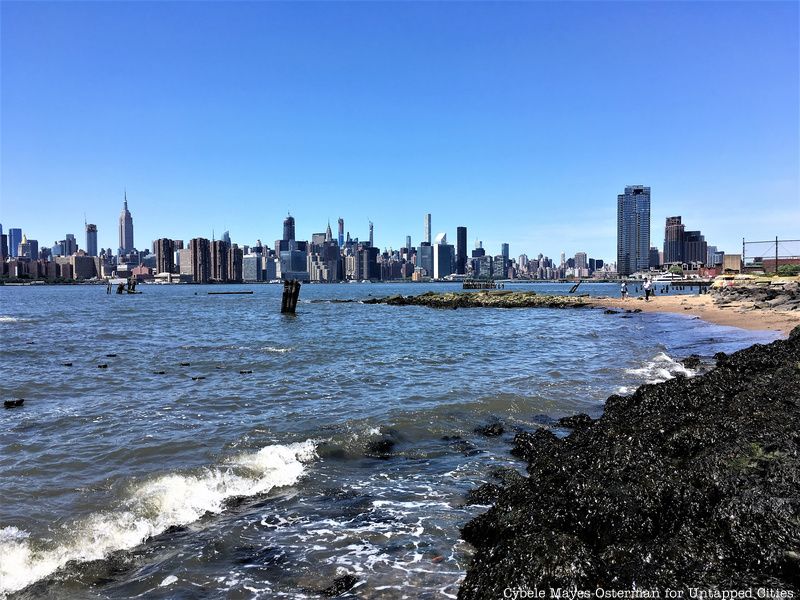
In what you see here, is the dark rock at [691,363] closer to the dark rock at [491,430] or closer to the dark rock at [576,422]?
the dark rock at [576,422]

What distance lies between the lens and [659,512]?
559 centimetres

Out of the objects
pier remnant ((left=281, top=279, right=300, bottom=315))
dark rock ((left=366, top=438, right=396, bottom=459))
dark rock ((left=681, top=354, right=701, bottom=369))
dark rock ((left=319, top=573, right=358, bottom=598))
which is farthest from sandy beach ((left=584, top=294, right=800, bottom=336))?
pier remnant ((left=281, top=279, right=300, bottom=315))

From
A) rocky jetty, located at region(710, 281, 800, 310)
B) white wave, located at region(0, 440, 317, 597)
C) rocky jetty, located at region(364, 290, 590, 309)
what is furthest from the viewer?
rocky jetty, located at region(364, 290, 590, 309)

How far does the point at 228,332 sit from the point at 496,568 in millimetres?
36670

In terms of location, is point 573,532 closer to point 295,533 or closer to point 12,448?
point 295,533

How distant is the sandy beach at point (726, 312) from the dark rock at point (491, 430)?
26.5 m

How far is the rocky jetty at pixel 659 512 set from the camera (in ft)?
14.3

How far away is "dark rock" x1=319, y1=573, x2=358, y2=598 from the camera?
5571 millimetres

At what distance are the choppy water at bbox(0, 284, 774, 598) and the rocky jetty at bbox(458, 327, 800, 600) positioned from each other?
1240 mm

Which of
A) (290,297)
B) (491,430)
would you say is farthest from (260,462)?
(290,297)

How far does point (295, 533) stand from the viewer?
7.10 metres

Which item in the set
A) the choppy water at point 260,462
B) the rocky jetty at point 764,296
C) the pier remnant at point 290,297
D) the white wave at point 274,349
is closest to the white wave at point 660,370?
the choppy water at point 260,462

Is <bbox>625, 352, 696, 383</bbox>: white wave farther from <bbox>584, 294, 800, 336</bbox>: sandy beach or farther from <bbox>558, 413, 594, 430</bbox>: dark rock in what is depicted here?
<bbox>584, 294, 800, 336</bbox>: sandy beach

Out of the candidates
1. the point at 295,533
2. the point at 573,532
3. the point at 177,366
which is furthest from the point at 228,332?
the point at 573,532
